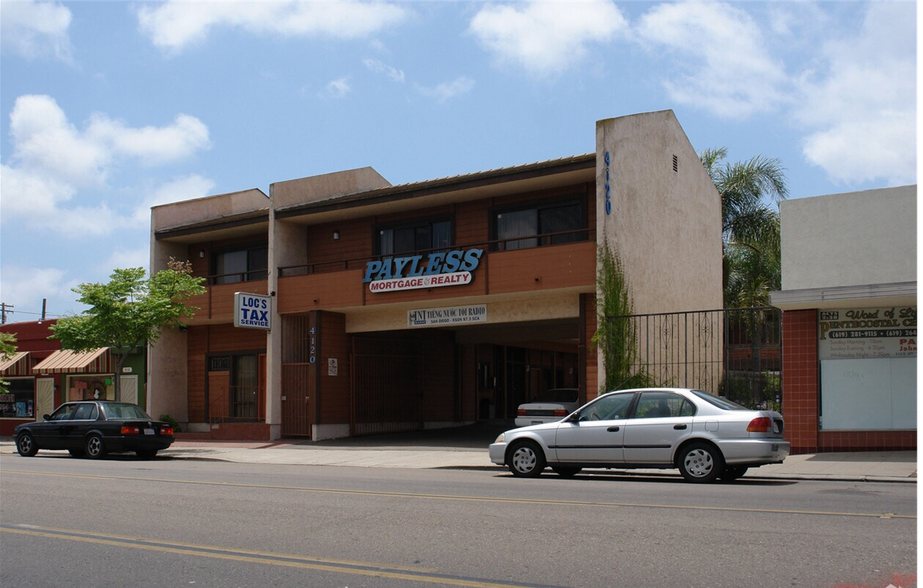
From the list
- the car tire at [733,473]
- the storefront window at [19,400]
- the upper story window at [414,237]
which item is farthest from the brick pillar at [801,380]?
the storefront window at [19,400]

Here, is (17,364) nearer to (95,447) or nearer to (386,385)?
(95,447)

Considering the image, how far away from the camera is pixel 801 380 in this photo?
17359 millimetres

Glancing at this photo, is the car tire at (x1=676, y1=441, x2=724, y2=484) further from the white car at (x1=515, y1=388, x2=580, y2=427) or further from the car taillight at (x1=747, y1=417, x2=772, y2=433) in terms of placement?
the white car at (x1=515, y1=388, x2=580, y2=427)

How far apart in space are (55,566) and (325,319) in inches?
715

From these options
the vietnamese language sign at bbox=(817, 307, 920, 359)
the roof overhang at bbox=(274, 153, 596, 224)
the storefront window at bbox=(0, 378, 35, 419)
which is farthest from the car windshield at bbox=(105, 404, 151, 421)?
the vietnamese language sign at bbox=(817, 307, 920, 359)

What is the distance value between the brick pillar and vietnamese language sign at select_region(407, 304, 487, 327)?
8384 millimetres

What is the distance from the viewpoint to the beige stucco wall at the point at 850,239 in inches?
644

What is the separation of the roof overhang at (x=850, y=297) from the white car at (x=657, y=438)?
12.4 feet

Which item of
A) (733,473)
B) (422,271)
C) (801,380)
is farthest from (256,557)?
(422,271)

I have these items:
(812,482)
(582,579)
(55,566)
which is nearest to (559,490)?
(812,482)

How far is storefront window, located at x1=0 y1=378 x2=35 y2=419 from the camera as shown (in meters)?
34.3

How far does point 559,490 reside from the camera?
12148 mm

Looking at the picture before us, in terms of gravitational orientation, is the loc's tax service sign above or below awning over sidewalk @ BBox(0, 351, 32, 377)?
above

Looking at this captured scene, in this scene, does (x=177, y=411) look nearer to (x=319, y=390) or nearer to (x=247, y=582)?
(x=319, y=390)
